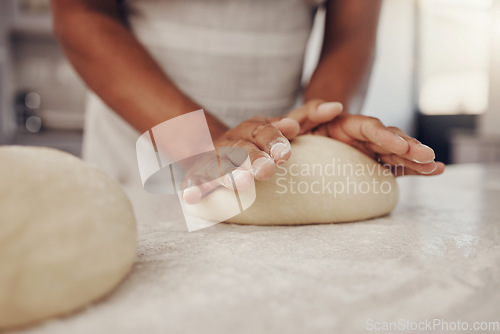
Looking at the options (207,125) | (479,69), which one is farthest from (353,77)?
(479,69)

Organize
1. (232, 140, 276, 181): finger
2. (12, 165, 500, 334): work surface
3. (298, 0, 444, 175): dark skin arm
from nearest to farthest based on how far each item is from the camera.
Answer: (12, 165, 500, 334): work surface, (232, 140, 276, 181): finger, (298, 0, 444, 175): dark skin arm

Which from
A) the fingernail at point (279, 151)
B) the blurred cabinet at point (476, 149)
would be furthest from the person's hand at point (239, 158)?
the blurred cabinet at point (476, 149)

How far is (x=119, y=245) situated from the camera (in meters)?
0.35

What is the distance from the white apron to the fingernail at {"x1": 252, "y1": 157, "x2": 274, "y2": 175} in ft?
1.70

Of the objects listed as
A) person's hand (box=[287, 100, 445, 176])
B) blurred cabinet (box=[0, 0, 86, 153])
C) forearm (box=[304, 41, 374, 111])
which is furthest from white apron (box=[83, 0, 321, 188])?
blurred cabinet (box=[0, 0, 86, 153])

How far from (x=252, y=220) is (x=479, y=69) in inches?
131

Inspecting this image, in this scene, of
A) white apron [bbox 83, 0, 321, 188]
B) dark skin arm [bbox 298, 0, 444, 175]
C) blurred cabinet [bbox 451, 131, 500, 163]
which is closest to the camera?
dark skin arm [bbox 298, 0, 444, 175]

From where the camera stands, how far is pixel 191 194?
21.0 inches

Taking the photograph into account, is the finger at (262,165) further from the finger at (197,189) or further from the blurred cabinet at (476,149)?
the blurred cabinet at (476,149)

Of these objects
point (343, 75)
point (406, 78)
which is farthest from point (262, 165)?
point (406, 78)

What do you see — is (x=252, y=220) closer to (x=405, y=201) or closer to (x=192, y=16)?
(x=405, y=201)

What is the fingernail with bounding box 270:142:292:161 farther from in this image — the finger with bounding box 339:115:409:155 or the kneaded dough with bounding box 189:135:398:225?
the finger with bounding box 339:115:409:155

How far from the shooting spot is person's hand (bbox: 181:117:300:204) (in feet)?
1.61

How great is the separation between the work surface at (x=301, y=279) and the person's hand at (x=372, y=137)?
0.32ft
